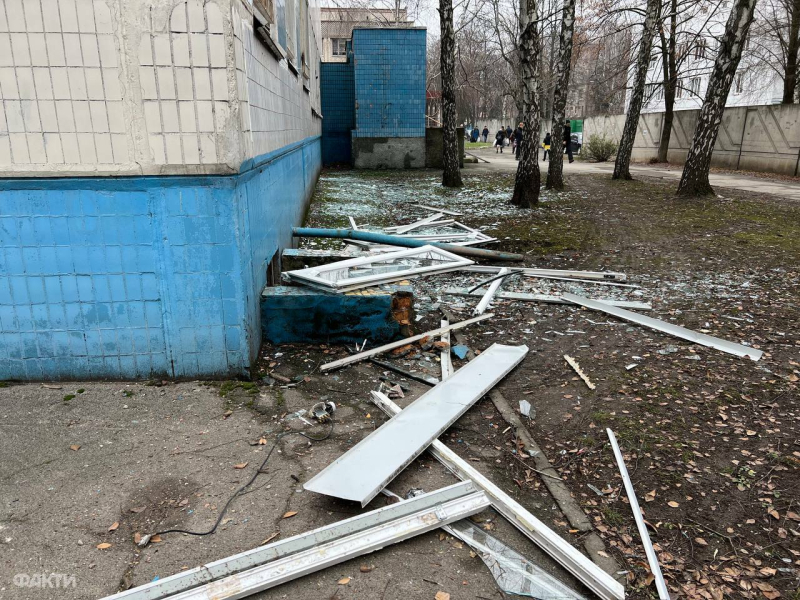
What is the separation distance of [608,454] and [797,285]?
15.3 feet

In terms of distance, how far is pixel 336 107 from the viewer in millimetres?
22922

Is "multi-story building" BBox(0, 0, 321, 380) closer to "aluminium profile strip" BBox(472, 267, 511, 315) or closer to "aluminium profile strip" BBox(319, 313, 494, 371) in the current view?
"aluminium profile strip" BBox(319, 313, 494, 371)

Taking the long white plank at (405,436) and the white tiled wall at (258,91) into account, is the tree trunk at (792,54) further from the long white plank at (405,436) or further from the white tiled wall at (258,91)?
Result: the long white plank at (405,436)

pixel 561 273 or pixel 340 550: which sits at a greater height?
pixel 561 273

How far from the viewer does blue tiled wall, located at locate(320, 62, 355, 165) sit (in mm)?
22906

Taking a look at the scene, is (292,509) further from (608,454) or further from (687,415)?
(687,415)

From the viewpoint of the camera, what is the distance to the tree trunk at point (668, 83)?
22.4 metres

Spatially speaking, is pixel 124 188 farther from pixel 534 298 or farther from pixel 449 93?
pixel 449 93

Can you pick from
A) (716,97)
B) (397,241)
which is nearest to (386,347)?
(397,241)

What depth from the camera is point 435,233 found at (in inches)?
351

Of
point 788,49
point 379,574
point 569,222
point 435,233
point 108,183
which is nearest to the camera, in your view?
point 379,574

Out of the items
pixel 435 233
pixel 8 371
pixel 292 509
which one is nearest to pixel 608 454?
pixel 292 509

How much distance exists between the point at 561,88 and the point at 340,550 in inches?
583

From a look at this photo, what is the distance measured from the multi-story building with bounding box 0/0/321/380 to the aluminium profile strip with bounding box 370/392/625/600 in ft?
5.60
